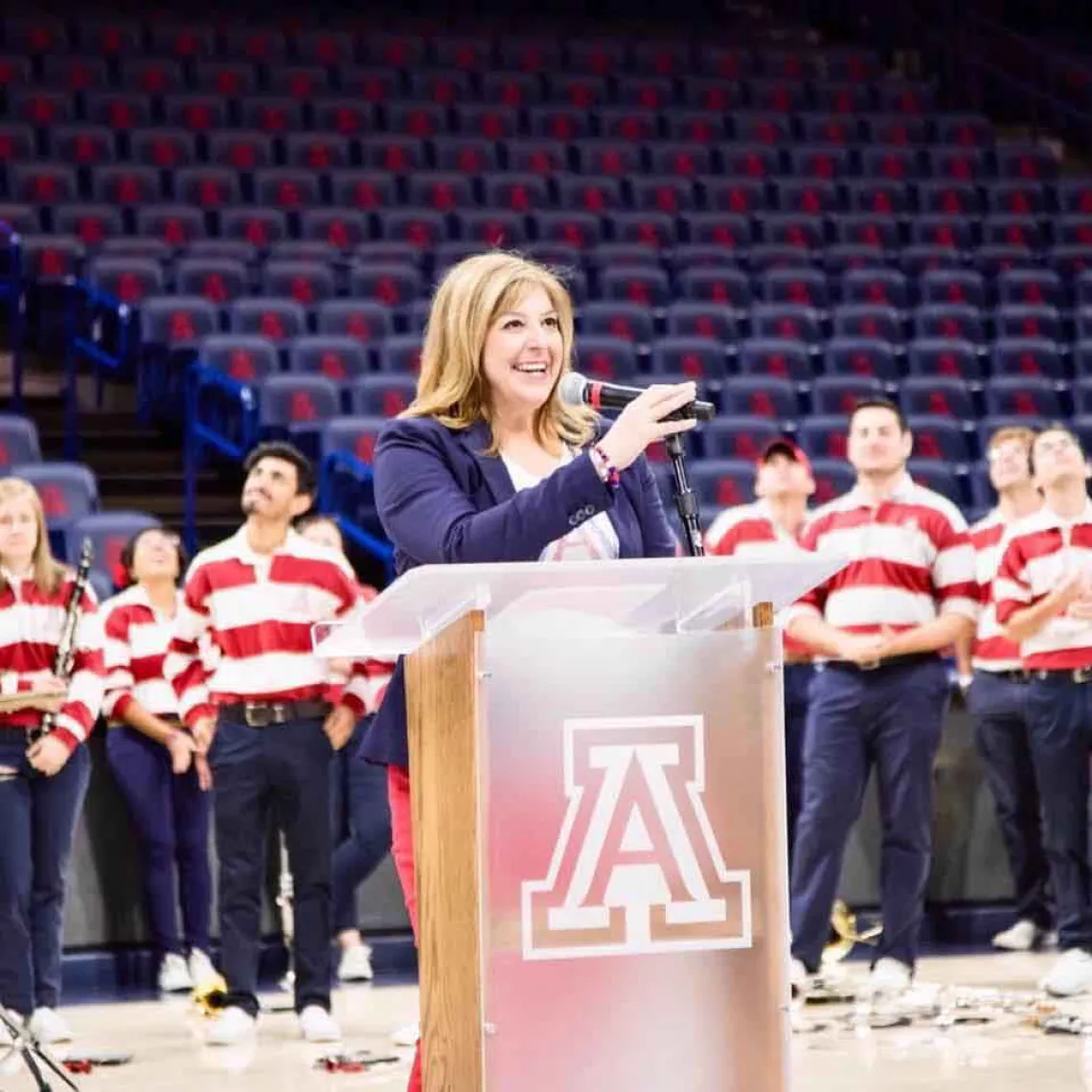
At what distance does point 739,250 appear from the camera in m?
11.7

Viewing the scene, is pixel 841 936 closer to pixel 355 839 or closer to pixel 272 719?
pixel 355 839

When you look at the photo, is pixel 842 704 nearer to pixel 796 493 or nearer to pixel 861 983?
pixel 861 983

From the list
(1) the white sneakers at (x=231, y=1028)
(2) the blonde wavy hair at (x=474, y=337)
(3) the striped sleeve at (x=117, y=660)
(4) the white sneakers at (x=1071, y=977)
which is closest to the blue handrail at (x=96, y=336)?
(3) the striped sleeve at (x=117, y=660)

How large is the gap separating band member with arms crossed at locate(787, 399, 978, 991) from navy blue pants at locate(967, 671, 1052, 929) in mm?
877

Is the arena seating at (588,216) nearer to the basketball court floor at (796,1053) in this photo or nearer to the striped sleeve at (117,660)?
the striped sleeve at (117,660)

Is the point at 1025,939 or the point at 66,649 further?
the point at 1025,939

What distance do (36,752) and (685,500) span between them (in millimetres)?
3307

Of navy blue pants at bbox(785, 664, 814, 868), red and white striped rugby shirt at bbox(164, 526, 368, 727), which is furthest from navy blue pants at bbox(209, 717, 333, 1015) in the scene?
navy blue pants at bbox(785, 664, 814, 868)

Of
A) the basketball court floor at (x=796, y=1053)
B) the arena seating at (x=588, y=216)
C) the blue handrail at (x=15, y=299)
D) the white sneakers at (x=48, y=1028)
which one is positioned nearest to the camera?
the basketball court floor at (x=796, y=1053)

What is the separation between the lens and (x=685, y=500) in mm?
2445

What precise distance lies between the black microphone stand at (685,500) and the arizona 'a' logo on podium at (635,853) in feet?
0.80

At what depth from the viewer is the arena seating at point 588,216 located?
9805mm

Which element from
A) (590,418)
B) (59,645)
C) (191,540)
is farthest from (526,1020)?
(191,540)

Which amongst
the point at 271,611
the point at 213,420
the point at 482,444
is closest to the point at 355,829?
the point at 271,611
